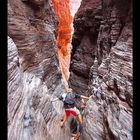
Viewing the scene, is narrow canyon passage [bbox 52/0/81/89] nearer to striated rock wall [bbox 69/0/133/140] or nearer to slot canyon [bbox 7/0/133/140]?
slot canyon [bbox 7/0/133/140]

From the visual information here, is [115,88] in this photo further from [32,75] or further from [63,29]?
[63,29]

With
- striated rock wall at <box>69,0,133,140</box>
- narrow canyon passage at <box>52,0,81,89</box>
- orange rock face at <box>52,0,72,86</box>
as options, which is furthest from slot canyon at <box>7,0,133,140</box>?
orange rock face at <box>52,0,72,86</box>

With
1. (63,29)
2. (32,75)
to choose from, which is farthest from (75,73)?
(63,29)

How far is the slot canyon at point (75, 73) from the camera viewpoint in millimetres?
5180

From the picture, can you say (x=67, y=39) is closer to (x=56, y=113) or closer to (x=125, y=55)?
(x=56, y=113)

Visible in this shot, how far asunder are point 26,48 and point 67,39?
78.1 feet

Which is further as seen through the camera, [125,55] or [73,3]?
[73,3]

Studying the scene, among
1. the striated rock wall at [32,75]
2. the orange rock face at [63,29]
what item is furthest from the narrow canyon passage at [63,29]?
the striated rock wall at [32,75]

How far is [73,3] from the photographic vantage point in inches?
2447
